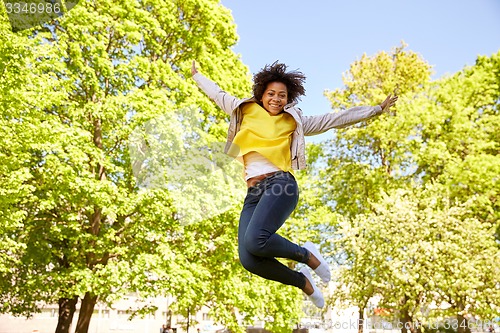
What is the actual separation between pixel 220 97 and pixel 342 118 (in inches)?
38.4

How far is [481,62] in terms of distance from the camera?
22375 mm

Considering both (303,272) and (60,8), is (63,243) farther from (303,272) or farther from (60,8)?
(303,272)

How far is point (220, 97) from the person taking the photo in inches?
149

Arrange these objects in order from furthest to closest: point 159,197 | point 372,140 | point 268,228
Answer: point 372,140
point 159,197
point 268,228

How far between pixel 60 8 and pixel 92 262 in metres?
7.11

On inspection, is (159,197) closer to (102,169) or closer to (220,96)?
(102,169)

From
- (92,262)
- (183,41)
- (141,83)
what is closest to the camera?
(92,262)

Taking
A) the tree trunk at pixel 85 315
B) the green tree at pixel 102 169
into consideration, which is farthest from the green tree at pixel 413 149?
the tree trunk at pixel 85 315

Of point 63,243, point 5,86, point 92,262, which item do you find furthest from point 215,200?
point 5,86

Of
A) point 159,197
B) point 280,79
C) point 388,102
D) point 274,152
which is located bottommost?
point 274,152

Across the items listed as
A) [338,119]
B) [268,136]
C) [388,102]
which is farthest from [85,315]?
[388,102]

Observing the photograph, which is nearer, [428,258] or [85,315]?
[85,315]

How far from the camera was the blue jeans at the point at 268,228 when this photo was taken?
3.21 metres

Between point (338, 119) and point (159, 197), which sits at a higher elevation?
point (159, 197)
